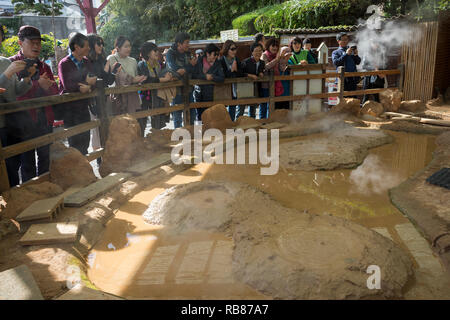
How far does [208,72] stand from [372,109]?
4394 millimetres

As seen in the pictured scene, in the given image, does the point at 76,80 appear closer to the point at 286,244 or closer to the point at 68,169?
the point at 68,169

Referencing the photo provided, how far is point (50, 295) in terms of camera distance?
2.50 metres

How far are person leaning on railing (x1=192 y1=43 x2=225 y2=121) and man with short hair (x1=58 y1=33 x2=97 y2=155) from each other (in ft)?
7.59

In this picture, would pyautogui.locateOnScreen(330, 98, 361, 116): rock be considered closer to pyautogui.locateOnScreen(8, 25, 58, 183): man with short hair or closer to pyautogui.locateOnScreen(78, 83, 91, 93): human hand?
pyautogui.locateOnScreen(78, 83, 91, 93): human hand

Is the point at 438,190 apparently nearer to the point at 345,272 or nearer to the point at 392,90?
the point at 345,272

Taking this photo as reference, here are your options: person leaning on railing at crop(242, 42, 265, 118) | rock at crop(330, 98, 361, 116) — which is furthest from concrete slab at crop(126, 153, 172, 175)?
rock at crop(330, 98, 361, 116)

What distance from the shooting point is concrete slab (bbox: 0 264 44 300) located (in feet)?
7.59

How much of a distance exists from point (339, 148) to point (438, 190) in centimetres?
198

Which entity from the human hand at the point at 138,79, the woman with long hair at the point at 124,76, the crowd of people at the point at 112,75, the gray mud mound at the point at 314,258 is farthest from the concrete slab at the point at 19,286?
the human hand at the point at 138,79

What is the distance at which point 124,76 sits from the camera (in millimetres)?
5930

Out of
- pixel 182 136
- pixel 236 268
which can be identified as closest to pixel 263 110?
pixel 182 136

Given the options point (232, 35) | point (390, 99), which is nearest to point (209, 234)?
point (390, 99)

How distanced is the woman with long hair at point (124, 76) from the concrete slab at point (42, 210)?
2.52m

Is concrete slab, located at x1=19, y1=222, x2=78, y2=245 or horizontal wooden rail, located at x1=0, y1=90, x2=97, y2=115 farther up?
horizontal wooden rail, located at x1=0, y1=90, x2=97, y2=115
